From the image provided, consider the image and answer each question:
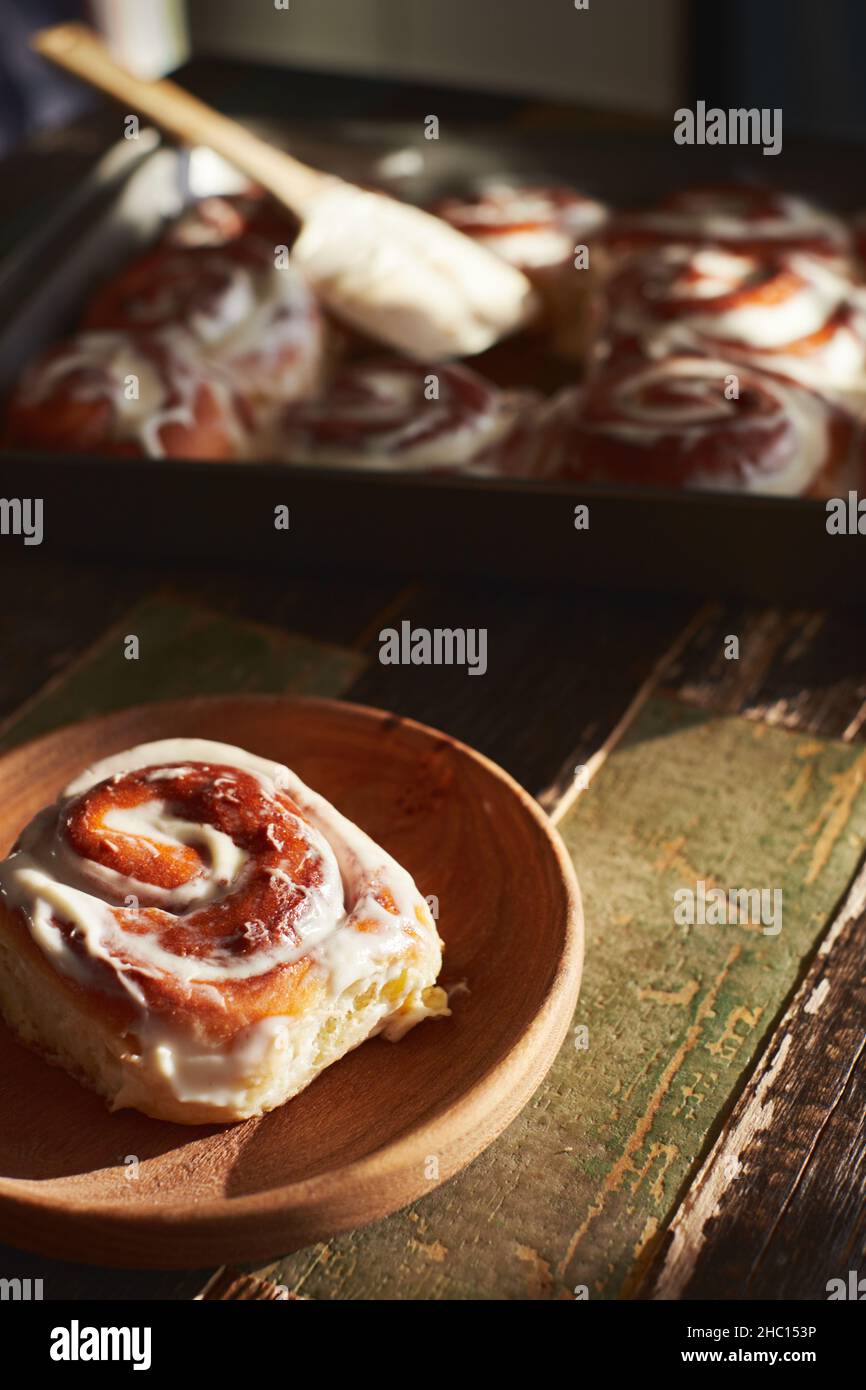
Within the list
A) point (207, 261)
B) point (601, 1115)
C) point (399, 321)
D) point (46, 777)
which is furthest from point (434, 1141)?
point (207, 261)

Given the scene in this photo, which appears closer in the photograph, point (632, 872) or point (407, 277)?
point (632, 872)

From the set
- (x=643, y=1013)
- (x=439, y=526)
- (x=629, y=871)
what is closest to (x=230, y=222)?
(x=439, y=526)

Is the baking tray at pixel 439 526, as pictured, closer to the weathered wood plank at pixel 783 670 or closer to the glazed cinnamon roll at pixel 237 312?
the weathered wood plank at pixel 783 670

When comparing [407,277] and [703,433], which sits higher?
[407,277]

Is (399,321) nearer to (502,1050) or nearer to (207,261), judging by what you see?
(207,261)

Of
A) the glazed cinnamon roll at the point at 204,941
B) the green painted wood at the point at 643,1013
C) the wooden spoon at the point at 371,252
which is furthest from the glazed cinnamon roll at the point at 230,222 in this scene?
the glazed cinnamon roll at the point at 204,941

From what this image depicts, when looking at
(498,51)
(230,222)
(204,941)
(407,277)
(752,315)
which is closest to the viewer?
(204,941)

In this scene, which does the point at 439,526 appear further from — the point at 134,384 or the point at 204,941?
the point at 204,941
